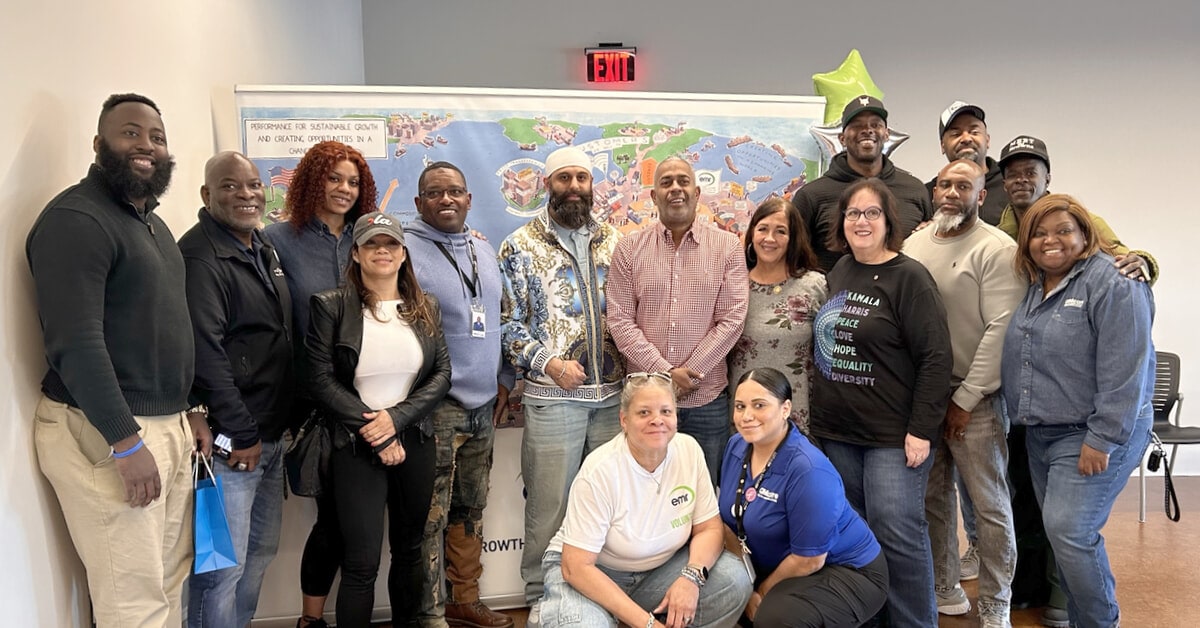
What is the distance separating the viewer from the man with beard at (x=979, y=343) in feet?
8.66

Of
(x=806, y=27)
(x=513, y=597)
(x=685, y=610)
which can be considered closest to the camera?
(x=685, y=610)

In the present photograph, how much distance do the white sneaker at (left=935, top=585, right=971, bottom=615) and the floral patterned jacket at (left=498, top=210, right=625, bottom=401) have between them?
1.58 metres

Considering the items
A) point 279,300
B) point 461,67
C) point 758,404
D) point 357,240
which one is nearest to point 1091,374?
point 758,404

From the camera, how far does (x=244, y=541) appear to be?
7.92 feet

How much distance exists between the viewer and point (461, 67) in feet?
18.6

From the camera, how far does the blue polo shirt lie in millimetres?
2309

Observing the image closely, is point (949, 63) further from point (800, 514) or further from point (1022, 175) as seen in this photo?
point (800, 514)

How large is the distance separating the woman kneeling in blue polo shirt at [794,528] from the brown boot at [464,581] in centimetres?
106

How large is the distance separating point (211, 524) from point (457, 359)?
3.06 ft

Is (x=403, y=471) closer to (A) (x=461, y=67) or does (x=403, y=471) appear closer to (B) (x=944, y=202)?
(B) (x=944, y=202)

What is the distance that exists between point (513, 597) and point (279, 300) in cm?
161

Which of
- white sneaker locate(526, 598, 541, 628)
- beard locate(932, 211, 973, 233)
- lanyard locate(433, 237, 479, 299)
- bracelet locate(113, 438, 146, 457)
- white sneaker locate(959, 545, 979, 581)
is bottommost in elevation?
white sneaker locate(959, 545, 979, 581)

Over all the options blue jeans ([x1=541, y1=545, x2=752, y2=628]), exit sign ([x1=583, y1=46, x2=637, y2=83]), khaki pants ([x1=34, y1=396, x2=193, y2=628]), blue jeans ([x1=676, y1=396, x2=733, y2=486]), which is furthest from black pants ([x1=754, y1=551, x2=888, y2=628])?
exit sign ([x1=583, y1=46, x2=637, y2=83])

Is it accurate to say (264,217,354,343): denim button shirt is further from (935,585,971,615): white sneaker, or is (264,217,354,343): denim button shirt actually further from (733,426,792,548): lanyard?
(935,585,971,615): white sneaker
